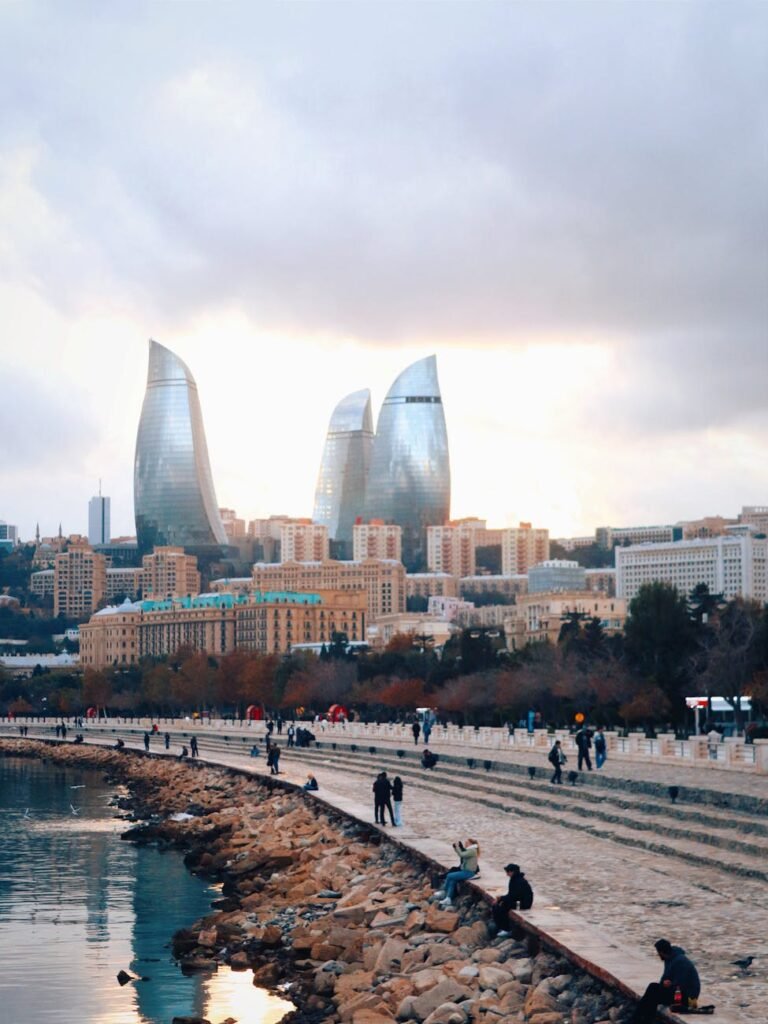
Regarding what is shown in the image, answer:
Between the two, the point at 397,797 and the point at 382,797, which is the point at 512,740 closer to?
the point at 382,797

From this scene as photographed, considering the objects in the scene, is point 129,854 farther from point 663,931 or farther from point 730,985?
point 730,985

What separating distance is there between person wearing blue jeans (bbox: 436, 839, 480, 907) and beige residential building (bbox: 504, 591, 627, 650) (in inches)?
5330

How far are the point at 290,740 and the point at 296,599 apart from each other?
12910 cm

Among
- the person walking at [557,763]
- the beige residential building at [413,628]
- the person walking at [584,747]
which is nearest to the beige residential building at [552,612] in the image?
the beige residential building at [413,628]

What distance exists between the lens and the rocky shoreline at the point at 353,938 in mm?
16109

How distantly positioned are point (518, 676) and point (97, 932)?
181ft

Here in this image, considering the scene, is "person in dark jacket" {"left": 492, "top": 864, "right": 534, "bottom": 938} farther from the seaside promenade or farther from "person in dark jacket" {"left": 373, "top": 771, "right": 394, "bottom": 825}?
"person in dark jacket" {"left": 373, "top": 771, "right": 394, "bottom": 825}

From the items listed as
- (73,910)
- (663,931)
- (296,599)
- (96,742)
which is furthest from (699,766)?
(296,599)

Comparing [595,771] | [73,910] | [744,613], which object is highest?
[744,613]

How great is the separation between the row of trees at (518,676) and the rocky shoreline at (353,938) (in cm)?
2510

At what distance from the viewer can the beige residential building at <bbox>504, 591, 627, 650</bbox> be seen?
536 feet

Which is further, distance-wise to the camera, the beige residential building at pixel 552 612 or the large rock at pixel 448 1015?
the beige residential building at pixel 552 612

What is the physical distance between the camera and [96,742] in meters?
92.9

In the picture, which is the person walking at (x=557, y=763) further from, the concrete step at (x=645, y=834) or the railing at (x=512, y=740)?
the railing at (x=512, y=740)
